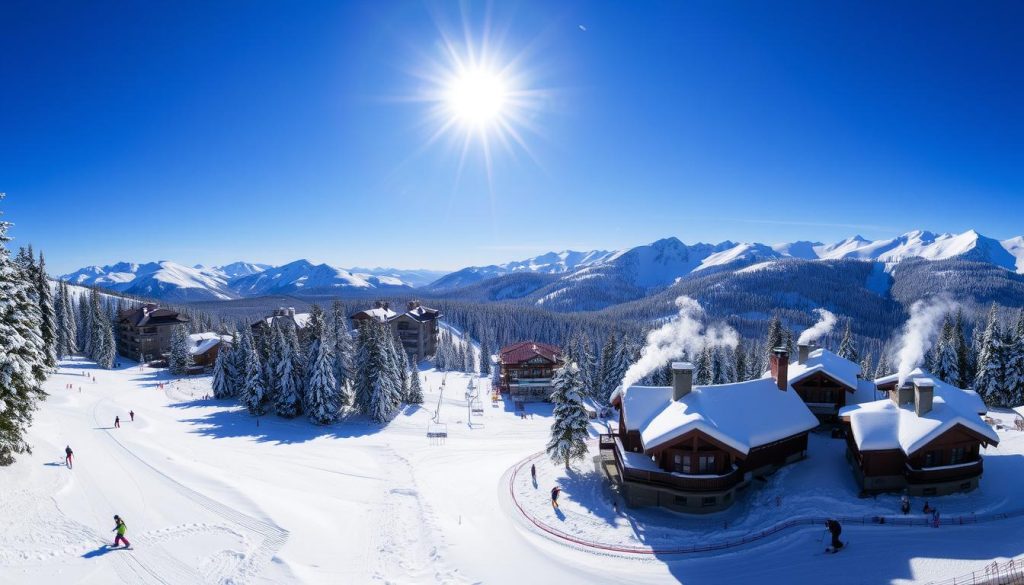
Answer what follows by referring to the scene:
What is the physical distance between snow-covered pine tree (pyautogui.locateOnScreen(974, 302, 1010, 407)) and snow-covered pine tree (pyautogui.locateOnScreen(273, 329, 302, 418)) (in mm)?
71420

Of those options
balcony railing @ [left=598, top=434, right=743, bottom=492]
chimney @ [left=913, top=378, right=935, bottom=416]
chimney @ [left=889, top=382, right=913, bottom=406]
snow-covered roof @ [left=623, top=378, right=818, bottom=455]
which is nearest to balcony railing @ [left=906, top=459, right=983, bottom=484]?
chimney @ [left=913, top=378, right=935, bottom=416]

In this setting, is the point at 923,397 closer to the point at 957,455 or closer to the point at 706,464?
the point at 957,455

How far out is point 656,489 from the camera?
1017 inches

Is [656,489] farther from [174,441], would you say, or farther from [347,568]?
[174,441]

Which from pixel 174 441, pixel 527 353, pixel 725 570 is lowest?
pixel 725 570

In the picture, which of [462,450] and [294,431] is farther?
[294,431]

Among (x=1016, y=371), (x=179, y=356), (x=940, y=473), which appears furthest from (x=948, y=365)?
(x=179, y=356)

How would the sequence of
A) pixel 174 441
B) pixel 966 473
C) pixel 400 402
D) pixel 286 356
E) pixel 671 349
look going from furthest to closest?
pixel 671 349, pixel 400 402, pixel 286 356, pixel 174 441, pixel 966 473

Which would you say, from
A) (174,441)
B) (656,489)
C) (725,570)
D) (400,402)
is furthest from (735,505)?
(174,441)

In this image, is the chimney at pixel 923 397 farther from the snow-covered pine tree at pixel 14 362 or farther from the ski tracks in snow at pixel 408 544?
the snow-covered pine tree at pixel 14 362

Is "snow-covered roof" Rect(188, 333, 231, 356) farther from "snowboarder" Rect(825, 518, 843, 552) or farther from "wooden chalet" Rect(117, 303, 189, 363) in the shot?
"snowboarder" Rect(825, 518, 843, 552)

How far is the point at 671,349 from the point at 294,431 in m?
46.3

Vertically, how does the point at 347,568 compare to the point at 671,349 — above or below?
below

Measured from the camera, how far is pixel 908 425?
25.1m
